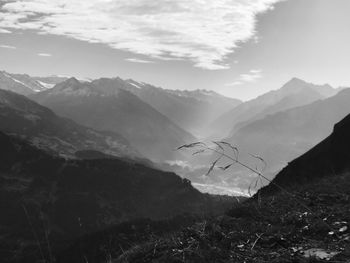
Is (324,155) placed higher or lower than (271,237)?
lower

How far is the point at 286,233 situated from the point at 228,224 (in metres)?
1.97

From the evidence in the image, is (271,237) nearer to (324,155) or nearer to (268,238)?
(268,238)

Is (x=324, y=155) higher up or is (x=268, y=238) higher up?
(x=268, y=238)

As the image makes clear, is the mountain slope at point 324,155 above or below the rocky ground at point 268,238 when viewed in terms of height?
below

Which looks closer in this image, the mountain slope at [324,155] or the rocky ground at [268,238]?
the rocky ground at [268,238]

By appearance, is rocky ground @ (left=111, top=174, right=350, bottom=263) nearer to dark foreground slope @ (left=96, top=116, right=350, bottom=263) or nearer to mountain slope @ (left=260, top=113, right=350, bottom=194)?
dark foreground slope @ (left=96, top=116, right=350, bottom=263)

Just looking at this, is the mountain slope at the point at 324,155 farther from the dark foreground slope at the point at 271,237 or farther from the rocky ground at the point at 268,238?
the rocky ground at the point at 268,238

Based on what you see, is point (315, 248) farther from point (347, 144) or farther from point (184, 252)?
point (347, 144)

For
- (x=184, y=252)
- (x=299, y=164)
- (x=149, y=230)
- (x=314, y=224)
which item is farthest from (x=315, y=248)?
(x=299, y=164)

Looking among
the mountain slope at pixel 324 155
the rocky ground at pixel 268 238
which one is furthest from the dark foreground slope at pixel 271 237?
the mountain slope at pixel 324 155

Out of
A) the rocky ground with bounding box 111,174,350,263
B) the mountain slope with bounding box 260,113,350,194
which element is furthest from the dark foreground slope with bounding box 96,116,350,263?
the mountain slope with bounding box 260,113,350,194

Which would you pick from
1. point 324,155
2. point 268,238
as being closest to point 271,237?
point 268,238

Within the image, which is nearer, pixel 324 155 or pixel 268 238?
pixel 268 238

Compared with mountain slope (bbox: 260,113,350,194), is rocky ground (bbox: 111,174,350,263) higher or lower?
higher
